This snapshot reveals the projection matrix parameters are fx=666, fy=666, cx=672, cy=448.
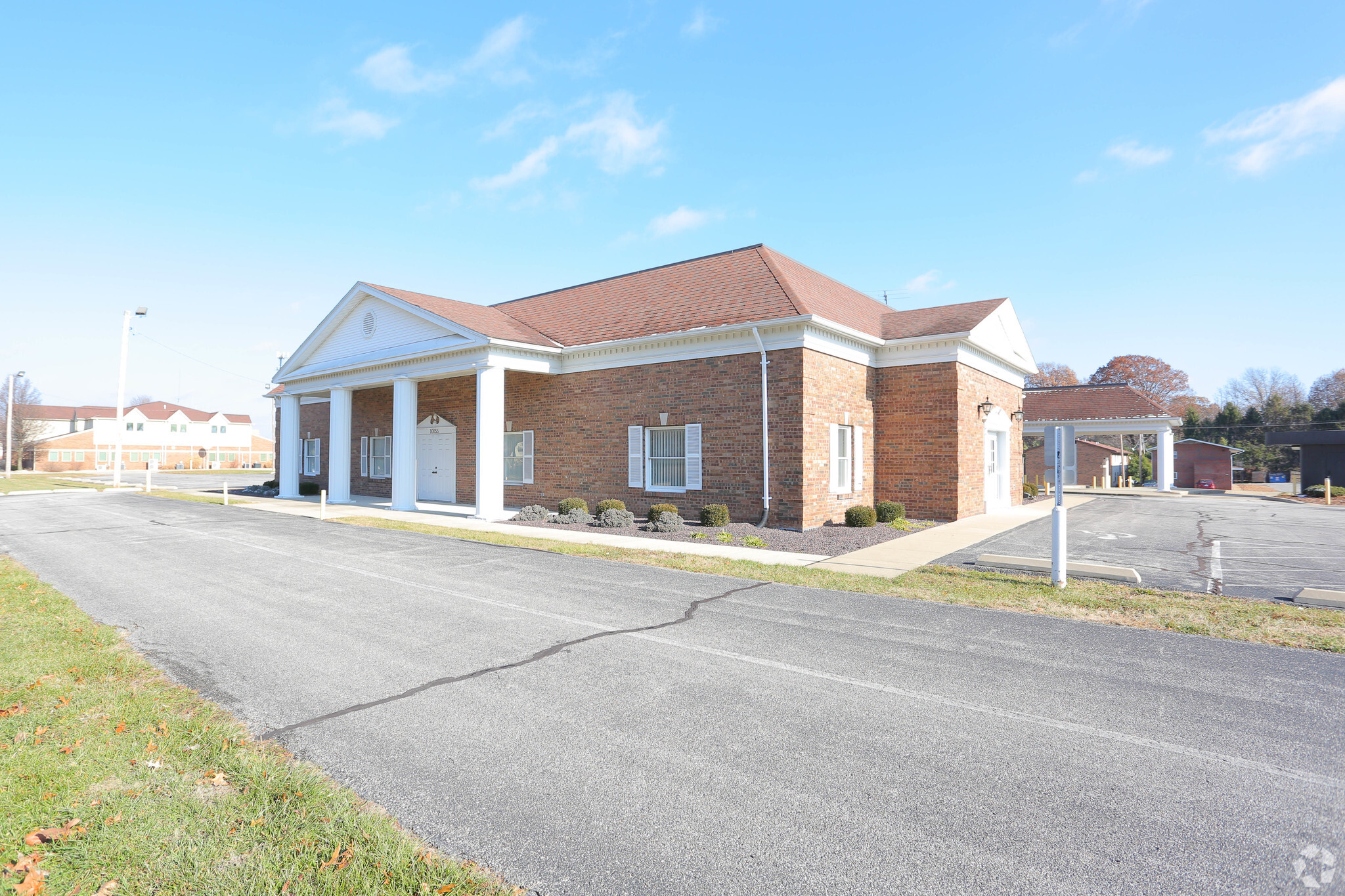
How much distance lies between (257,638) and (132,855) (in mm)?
4089

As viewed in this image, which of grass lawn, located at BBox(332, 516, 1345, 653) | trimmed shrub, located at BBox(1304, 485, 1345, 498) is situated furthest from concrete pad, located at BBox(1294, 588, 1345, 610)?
trimmed shrub, located at BBox(1304, 485, 1345, 498)

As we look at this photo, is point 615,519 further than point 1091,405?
No

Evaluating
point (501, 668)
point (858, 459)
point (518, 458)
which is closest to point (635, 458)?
point (518, 458)

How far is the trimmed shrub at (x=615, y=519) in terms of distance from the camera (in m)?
16.5

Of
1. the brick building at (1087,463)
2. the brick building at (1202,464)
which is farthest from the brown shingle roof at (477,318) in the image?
the brick building at (1202,464)

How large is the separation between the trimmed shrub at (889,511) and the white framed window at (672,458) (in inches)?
184

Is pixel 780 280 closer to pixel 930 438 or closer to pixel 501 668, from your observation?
pixel 930 438

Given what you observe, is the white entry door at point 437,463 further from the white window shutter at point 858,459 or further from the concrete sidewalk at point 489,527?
the white window shutter at point 858,459

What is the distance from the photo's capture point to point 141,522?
57.5 feet

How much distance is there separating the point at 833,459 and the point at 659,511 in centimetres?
458

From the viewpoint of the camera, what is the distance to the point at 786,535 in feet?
48.4

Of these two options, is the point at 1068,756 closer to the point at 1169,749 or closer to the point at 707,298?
the point at 1169,749

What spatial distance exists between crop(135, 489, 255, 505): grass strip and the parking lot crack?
2234cm

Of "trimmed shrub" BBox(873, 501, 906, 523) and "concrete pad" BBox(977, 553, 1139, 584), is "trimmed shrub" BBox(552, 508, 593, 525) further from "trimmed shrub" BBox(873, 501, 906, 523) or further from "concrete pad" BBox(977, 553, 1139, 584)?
"concrete pad" BBox(977, 553, 1139, 584)
